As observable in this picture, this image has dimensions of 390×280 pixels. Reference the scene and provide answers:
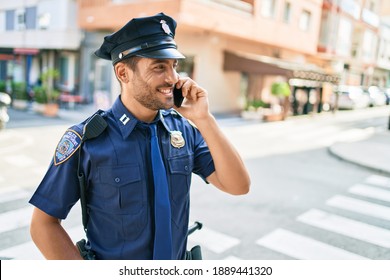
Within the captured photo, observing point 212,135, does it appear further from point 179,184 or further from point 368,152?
point 368,152

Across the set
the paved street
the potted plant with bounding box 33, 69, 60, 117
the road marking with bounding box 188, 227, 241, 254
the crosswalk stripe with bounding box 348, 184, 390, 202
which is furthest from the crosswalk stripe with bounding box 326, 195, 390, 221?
the potted plant with bounding box 33, 69, 60, 117

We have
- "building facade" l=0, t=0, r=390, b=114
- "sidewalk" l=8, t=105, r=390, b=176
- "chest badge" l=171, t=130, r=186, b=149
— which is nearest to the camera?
"chest badge" l=171, t=130, r=186, b=149

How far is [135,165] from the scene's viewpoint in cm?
146

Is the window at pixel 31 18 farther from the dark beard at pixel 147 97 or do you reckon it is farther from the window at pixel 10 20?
the dark beard at pixel 147 97

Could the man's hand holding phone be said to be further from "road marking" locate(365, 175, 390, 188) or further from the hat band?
"road marking" locate(365, 175, 390, 188)

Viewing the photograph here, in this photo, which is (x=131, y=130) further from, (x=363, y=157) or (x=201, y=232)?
(x=363, y=157)

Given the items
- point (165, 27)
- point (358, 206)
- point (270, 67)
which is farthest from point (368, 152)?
point (165, 27)

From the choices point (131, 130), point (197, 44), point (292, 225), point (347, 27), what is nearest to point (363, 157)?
point (292, 225)

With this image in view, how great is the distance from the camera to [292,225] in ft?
13.8

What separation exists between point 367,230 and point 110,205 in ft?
9.98

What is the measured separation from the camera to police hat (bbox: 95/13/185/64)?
4.68ft

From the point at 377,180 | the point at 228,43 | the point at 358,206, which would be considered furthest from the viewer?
the point at 228,43

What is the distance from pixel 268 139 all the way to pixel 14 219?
7.84 m

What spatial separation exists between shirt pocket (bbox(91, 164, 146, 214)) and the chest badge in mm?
214
